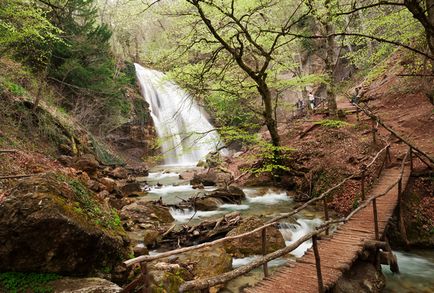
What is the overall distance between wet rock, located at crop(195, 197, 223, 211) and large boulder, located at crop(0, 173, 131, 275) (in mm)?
6896

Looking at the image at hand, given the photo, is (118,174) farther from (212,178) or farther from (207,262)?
(207,262)

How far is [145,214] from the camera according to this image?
36.4 ft

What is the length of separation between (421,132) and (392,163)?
10.5 feet

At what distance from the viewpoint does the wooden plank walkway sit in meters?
5.27

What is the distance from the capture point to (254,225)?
28.7 ft

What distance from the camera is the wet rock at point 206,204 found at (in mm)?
12659

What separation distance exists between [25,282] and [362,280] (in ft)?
19.9

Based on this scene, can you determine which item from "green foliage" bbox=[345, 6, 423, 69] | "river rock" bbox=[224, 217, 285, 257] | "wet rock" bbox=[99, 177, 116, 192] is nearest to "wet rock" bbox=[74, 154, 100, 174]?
"wet rock" bbox=[99, 177, 116, 192]

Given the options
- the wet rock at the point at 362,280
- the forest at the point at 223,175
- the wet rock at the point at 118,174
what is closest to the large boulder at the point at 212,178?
the forest at the point at 223,175

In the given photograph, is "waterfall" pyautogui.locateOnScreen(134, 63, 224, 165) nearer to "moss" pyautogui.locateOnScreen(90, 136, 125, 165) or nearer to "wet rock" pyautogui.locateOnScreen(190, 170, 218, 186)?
"moss" pyautogui.locateOnScreen(90, 136, 125, 165)

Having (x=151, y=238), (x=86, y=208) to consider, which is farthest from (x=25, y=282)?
(x=151, y=238)

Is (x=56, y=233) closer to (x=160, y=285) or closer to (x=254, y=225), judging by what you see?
(x=160, y=285)

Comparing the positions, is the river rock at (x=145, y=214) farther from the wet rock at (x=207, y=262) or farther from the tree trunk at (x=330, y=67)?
the tree trunk at (x=330, y=67)

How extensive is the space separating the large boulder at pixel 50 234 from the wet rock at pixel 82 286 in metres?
0.29
